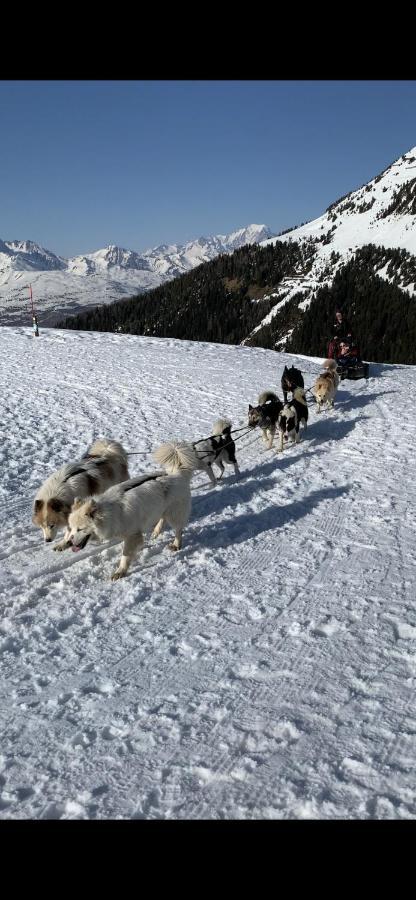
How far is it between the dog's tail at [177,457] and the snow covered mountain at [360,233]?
395 ft

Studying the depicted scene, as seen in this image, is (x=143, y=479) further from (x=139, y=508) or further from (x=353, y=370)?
(x=353, y=370)

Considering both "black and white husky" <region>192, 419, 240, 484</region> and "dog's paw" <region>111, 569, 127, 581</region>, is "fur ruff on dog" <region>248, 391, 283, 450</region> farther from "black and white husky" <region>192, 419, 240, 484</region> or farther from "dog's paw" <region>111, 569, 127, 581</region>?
"dog's paw" <region>111, 569, 127, 581</region>

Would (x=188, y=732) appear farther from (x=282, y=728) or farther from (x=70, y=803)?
(x=70, y=803)

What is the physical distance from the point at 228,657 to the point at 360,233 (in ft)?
596

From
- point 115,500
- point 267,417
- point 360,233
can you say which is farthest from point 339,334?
point 360,233

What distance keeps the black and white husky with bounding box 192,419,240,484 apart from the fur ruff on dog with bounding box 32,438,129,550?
1932mm

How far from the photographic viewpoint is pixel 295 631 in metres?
5.02

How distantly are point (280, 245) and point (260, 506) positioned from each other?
177 metres

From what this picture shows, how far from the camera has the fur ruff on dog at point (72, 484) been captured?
247 inches

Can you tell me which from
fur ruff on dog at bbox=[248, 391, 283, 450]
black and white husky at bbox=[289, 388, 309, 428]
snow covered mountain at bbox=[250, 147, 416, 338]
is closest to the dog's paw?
fur ruff on dog at bbox=[248, 391, 283, 450]

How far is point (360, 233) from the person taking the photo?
6476 inches

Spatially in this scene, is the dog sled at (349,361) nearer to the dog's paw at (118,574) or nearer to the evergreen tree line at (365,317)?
the dog's paw at (118,574)

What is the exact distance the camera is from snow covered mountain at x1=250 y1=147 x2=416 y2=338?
139m
